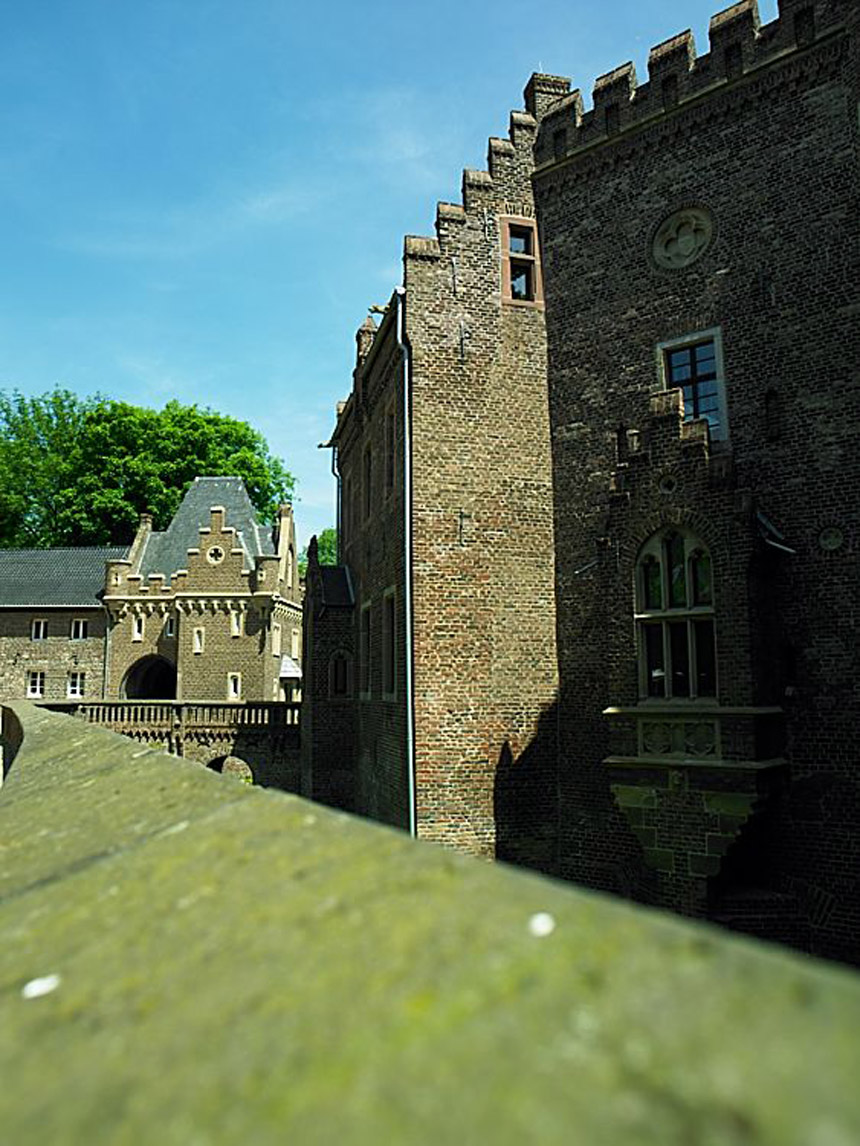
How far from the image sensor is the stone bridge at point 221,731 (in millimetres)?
26328

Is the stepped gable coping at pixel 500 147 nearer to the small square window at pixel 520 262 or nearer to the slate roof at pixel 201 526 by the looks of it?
the small square window at pixel 520 262

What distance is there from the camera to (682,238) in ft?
45.5

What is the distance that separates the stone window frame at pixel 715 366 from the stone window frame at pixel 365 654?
28.0 ft

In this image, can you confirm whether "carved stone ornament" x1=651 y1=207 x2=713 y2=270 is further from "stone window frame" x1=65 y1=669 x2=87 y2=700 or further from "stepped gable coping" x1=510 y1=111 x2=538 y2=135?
"stone window frame" x1=65 y1=669 x2=87 y2=700

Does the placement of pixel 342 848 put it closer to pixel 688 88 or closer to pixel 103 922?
pixel 103 922

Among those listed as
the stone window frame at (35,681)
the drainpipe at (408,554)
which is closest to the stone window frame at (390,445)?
the drainpipe at (408,554)

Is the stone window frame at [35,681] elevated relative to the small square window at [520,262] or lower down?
lower down

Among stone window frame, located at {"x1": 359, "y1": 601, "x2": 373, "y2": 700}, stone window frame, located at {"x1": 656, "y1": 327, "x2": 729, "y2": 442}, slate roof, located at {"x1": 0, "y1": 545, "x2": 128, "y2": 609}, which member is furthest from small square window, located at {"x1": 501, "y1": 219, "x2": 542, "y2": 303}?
slate roof, located at {"x1": 0, "y1": 545, "x2": 128, "y2": 609}

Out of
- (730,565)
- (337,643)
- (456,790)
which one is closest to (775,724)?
(730,565)

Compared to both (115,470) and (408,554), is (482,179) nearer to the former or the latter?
(408,554)

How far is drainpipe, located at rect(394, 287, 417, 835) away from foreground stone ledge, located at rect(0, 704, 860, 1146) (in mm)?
12708

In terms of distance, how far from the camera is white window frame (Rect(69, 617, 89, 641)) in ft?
128

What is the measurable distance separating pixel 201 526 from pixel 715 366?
29656mm

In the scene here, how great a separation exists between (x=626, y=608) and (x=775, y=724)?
8.23 ft
